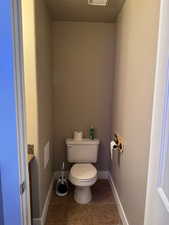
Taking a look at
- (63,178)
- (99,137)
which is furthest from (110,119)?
(63,178)

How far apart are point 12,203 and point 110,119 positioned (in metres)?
2.04

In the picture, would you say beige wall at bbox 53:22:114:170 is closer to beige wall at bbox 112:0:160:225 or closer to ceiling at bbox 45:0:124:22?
ceiling at bbox 45:0:124:22

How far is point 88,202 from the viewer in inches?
93.6

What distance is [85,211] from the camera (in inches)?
87.6

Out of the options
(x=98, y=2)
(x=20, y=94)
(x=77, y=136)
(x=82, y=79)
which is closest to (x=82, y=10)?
(x=98, y=2)

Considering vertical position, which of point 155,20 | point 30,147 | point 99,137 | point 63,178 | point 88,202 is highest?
point 155,20

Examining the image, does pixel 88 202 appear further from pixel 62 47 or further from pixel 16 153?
pixel 62 47

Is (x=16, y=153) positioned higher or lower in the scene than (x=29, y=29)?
lower

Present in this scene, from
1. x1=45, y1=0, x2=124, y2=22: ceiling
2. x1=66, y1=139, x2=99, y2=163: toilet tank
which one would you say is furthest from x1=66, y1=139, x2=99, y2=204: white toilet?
x1=45, y1=0, x2=124, y2=22: ceiling

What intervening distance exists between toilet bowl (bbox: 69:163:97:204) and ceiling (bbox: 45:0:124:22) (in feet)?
6.51

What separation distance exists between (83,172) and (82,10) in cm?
200

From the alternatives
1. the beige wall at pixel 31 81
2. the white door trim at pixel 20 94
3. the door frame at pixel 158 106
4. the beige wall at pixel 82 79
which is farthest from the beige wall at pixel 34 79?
the door frame at pixel 158 106

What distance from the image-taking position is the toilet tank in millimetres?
2615

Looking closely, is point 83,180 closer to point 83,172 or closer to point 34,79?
point 83,172
